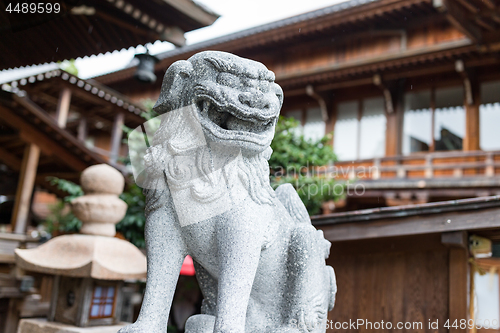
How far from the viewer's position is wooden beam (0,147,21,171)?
7434 millimetres

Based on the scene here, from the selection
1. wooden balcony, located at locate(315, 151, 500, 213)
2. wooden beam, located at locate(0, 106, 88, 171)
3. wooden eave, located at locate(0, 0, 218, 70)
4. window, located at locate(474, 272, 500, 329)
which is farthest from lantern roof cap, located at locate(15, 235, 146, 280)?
window, located at locate(474, 272, 500, 329)

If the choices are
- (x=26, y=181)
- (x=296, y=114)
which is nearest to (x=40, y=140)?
(x=26, y=181)

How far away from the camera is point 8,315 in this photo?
15.9 feet

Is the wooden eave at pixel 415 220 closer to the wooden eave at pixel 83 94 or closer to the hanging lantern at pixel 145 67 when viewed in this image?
the hanging lantern at pixel 145 67

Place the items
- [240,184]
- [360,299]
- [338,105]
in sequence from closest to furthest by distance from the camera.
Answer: [240,184] → [360,299] → [338,105]

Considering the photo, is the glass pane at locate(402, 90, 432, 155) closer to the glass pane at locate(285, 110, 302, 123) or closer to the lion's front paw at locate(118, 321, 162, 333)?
the glass pane at locate(285, 110, 302, 123)

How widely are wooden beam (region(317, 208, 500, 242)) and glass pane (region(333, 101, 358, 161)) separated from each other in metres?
6.63

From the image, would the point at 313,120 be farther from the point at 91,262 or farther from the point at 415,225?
the point at 91,262

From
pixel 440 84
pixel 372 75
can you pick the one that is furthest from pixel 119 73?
pixel 440 84

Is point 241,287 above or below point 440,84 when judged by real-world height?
below

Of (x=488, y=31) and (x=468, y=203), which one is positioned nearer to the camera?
(x=468, y=203)

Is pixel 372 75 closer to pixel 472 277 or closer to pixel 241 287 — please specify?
pixel 472 277

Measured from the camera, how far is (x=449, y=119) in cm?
927

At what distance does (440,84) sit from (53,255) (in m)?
8.80
